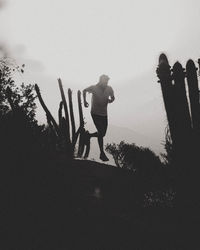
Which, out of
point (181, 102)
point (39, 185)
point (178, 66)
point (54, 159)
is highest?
point (178, 66)

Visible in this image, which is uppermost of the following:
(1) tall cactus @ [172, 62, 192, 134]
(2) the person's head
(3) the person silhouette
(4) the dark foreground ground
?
(2) the person's head

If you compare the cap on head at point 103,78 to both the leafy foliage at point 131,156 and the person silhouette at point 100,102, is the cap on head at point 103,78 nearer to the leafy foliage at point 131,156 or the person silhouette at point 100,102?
the person silhouette at point 100,102

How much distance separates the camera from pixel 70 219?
4875mm

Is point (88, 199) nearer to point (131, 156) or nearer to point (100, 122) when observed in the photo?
point (100, 122)

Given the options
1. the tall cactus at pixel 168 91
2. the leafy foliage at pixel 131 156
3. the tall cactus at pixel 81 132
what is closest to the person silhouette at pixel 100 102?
the tall cactus at pixel 81 132

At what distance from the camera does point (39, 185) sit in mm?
5172

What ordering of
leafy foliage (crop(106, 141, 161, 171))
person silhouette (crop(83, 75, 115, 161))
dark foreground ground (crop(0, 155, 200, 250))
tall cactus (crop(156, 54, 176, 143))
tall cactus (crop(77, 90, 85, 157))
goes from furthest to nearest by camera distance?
leafy foliage (crop(106, 141, 161, 171)) < tall cactus (crop(77, 90, 85, 157)) < person silhouette (crop(83, 75, 115, 161)) < tall cactus (crop(156, 54, 176, 143)) < dark foreground ground (crop(0, 155, 200, 250))

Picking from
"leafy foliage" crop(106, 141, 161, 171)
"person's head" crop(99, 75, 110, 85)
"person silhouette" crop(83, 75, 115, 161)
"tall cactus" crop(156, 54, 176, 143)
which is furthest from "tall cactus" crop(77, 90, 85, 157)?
"leafy foliage" crop(106, 141, 161, 171)

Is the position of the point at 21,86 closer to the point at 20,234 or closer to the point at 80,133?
the point at 80,133

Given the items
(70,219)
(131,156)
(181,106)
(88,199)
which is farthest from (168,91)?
(131,156)

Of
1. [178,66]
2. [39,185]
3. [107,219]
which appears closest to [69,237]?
[107,219]

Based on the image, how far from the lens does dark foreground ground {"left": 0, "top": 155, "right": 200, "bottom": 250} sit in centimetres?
451

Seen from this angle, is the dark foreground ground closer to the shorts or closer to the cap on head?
the shorts

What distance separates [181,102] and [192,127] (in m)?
0.44
